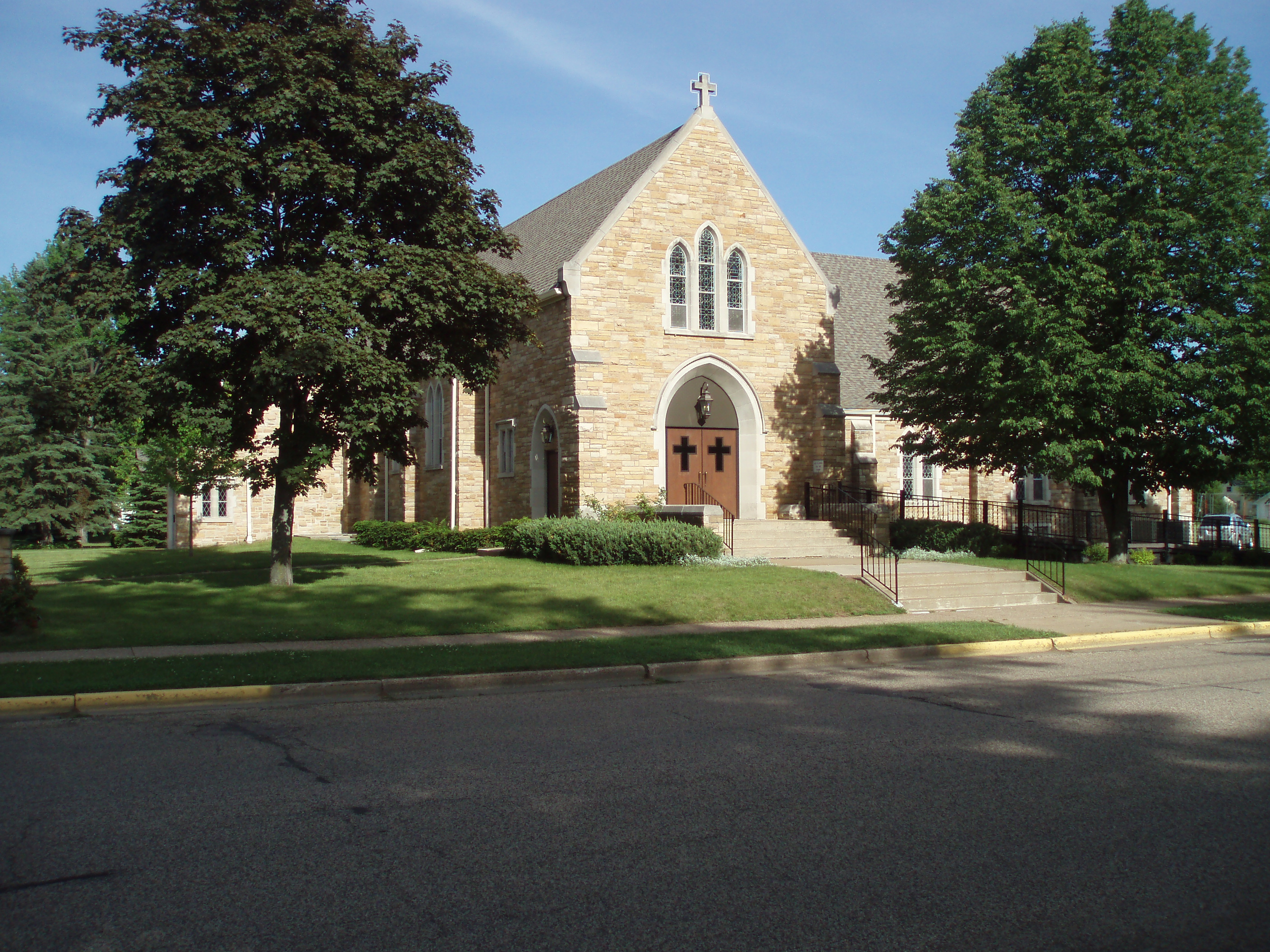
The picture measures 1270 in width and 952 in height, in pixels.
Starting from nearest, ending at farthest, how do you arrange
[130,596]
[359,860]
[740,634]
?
[359,860] → [740,634] → [130,596]

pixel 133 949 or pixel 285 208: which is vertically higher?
pixel 285 208

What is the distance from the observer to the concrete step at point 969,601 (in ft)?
53.1

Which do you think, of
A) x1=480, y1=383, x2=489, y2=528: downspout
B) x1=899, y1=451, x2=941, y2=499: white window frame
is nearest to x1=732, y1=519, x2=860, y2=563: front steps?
x1=480, y1=383, x2=489, y2=528: downspout

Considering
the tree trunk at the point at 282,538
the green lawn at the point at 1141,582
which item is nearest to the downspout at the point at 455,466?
the tree trunk at the point at 282,538

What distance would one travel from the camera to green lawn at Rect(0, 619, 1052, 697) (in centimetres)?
926

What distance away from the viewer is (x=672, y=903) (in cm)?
415

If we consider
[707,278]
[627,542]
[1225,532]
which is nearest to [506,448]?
[707,278]

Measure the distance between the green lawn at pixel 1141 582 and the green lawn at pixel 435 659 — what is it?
14.6ft

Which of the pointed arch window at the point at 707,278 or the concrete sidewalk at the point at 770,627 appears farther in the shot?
the pointed arch window at the point at 707,278

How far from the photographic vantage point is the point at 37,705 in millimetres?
8422

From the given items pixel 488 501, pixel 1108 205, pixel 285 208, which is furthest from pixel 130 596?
pixel 1108 205

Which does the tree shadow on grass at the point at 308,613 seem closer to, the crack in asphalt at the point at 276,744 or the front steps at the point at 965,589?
the front steps at the point at 965,589

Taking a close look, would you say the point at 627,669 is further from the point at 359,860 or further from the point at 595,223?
the point at 595,223

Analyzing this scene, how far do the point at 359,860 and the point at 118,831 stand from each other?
4.66 ft
